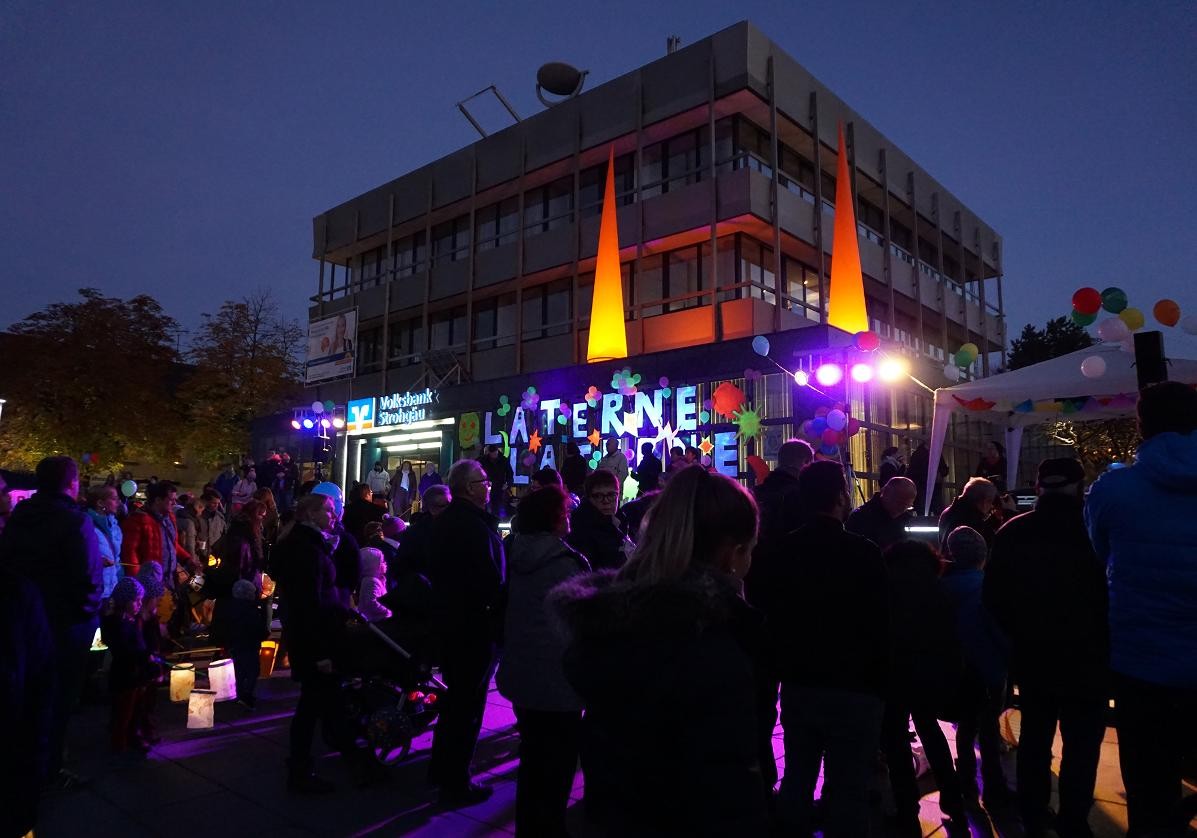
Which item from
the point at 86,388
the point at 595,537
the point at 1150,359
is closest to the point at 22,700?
the point at 595,537

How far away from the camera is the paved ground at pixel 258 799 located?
4414 millimetres

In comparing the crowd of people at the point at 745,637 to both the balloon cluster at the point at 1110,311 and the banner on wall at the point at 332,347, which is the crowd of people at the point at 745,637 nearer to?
the balloon cluster at the point at 1110,311

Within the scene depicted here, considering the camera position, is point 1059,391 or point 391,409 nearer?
point 1059,391

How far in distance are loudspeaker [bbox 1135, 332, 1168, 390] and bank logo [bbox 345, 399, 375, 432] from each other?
19.6 metres

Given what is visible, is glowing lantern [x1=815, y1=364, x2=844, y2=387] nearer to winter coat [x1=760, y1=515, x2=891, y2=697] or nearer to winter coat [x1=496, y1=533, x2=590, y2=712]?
winter coat [x1=496, y1=533, x2=590, y2=712]

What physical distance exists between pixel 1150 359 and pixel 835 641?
14.7 ft

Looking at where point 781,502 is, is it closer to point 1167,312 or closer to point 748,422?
point 1167,312

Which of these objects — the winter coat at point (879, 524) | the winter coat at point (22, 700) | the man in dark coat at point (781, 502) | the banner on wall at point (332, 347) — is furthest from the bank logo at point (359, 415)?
the winter coat at point (22, 700)

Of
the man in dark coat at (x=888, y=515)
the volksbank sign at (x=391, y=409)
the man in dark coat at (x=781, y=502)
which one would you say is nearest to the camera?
the man in dark coat at (x=781, y=502)

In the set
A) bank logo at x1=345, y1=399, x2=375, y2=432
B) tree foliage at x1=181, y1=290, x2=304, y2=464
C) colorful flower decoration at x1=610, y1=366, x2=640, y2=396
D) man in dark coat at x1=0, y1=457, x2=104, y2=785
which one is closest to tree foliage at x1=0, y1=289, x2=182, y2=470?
tree foliage at x1=181, y1=290, x2=304, y2=464

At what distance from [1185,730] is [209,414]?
35679 mm

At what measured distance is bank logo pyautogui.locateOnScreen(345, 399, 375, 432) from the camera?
2278cm

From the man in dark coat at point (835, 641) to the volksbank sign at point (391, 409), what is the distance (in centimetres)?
1812

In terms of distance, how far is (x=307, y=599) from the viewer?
5168 millimetres
